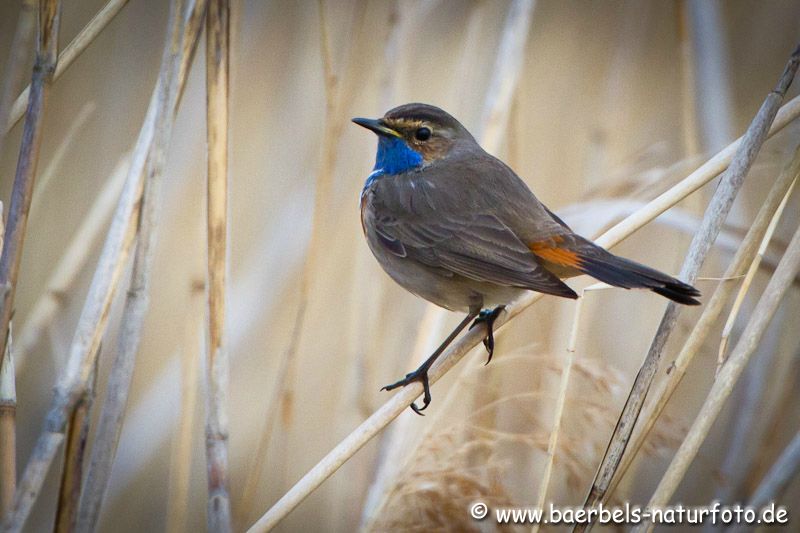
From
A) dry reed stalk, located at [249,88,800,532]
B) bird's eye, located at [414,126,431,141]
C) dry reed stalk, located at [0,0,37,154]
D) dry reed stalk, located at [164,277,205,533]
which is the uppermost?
dry reed stalk, located at [0,0,37,154]

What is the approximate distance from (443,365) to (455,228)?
0.58m

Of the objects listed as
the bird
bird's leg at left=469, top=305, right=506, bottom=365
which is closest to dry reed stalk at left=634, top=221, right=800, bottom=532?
the bird

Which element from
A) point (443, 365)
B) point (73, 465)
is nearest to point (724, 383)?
point (443, 365)

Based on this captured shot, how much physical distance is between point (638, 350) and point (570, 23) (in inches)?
73.2

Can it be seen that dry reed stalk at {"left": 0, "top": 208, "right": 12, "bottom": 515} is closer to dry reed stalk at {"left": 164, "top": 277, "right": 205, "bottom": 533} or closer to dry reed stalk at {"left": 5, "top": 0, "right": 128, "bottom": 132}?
dry reed stalk at {"left": 5, "top": 0, "right": 128, "bottom": 132}

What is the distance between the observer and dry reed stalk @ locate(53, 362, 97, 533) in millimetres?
2225

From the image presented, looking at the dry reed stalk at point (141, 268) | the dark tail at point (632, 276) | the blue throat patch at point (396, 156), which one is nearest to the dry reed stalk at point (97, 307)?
the dry reed stalk at point (141, 268)

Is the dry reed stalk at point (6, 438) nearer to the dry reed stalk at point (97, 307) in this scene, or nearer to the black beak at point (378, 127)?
the dry reed stalk at point (97, 307)

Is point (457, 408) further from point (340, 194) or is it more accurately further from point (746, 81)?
point (746, 81)

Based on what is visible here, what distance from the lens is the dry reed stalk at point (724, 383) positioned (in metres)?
2.16

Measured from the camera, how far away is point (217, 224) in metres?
2.37

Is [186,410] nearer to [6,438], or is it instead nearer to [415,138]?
[6,438]

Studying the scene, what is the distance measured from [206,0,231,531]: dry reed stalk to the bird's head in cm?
82

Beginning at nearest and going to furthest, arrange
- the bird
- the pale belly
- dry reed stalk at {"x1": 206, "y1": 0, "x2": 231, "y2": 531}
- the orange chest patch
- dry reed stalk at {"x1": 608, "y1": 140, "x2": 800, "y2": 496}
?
dry reed stalk at {"x1": 608, "y1": 140, "x2": 800, "y2": 496}, dry reed stalk at {"x1": 206, "y1": 0, "x2": 231, "y2": 531}, the orange chest patch, the bird, the pale belly
